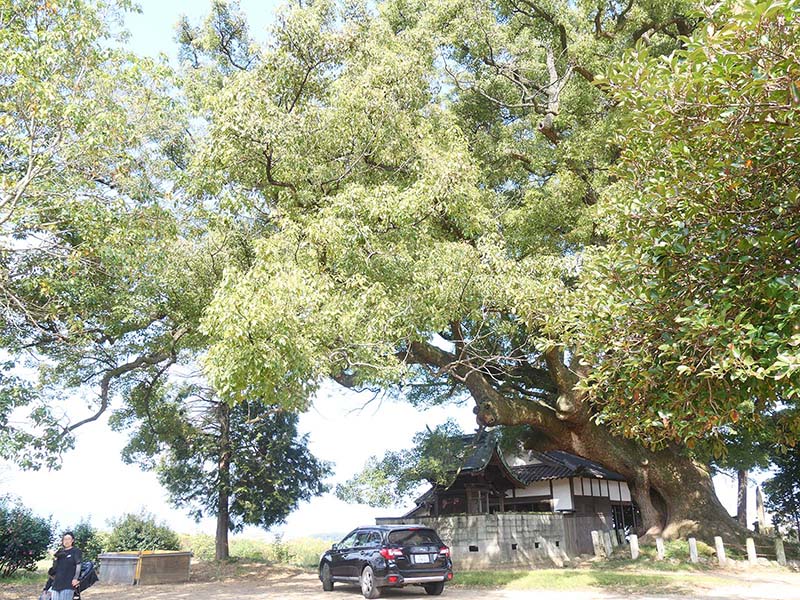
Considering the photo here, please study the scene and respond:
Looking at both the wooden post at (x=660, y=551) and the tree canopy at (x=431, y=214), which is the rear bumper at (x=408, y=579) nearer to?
the tree canopy at (x=431, y=214)

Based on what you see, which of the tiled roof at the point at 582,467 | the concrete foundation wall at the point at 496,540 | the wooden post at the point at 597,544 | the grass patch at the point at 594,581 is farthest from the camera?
the tiled roof at the point at 582,467

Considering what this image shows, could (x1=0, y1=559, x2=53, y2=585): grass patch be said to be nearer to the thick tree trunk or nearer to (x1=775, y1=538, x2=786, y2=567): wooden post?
the thick tree trunk

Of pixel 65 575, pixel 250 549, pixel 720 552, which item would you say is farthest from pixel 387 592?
pixel 250 549

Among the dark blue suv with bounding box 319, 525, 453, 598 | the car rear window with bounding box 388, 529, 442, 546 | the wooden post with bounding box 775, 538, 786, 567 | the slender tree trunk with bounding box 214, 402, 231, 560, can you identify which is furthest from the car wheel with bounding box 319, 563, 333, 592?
the wooden post with bounding box 775, 538, 786, 567

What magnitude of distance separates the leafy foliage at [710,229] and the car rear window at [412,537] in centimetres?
731

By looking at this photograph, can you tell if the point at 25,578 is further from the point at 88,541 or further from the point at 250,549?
the point at 250,549

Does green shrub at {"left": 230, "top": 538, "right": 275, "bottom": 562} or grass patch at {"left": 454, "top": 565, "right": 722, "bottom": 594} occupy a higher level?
grass patch at {"left": 454, "top": 565, "right": 722, "bottom": 594}

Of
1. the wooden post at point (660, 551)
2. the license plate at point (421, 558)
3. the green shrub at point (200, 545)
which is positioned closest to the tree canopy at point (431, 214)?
the wooden post at point (660, 551)

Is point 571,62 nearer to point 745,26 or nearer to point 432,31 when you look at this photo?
point 432,31

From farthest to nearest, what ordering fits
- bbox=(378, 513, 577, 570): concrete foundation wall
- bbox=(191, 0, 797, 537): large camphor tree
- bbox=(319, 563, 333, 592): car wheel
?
bbox=(378, 513, 577, 570): concrete foundation wall, bbox=(319, 563, 333, 592): car wheel, bbox=(191, 0, 797, 537): large camphor tree

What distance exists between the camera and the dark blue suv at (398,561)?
482 inches

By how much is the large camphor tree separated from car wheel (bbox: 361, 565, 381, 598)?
13.5 feet

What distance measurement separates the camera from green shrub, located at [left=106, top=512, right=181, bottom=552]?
2114 cm

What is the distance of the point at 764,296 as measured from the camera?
5770 mm
